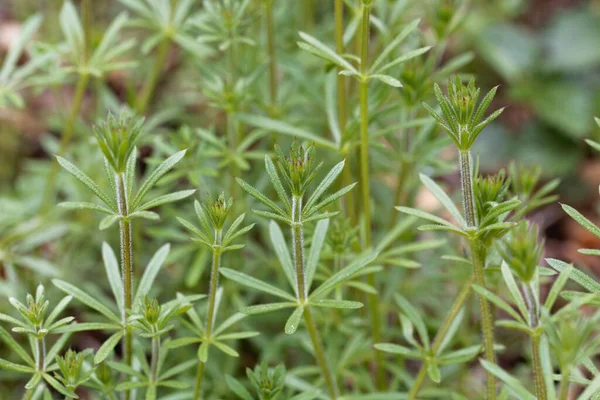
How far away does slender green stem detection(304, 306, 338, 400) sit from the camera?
1794mm

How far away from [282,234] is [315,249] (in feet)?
0.43

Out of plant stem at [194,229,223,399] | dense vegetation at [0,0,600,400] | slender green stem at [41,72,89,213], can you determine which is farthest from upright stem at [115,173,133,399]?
slender green stem at [41,72,89,213]

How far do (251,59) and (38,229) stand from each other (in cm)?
102

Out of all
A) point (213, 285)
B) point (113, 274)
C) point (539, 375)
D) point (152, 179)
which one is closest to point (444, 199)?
point (539, 375)

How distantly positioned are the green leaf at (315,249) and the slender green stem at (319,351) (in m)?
0.08

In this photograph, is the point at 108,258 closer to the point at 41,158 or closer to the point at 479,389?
the point at 479,389

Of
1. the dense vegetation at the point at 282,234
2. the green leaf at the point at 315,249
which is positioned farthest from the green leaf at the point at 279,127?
the green leaf at the point at 315,249

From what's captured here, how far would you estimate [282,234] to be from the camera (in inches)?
76.3

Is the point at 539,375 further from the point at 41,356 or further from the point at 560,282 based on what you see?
the point at 41,356

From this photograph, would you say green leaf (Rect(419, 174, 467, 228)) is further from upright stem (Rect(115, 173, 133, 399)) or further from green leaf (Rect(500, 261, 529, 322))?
upright stem (Rect(115, 173, 133, 399))

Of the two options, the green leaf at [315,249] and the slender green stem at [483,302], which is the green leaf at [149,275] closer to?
the green leaf at [315,249]

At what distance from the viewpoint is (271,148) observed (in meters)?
2.83

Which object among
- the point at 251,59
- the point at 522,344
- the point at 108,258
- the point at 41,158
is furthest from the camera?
the point at 41,158

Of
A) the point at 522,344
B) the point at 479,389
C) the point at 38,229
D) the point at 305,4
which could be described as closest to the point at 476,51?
the point at 305,4
